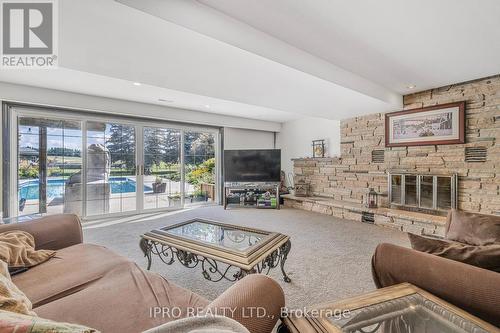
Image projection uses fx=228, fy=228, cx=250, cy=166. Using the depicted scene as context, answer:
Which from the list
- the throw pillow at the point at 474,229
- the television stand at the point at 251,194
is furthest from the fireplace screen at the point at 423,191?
the television stand at the point at 251,194

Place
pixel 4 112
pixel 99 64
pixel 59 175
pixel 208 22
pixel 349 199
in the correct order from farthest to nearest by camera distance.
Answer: pixel 349 199 < pixel 59 175 < pixel 4 112 < pixel 99 64 < pixel 208 22

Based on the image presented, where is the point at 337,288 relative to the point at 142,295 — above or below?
below

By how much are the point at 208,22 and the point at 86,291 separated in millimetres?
1903

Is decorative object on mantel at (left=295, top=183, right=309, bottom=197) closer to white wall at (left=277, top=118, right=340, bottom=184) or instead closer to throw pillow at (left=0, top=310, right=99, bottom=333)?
white wall at (left=277, top=118, right=340, bottom=184)

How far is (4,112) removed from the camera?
353cm

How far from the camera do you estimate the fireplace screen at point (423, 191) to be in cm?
351

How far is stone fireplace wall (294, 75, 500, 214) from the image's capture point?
3.16 m

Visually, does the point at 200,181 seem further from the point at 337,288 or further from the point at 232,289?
the point at 232,289

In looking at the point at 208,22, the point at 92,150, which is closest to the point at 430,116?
the point at 208,22

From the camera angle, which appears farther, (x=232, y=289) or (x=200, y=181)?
(x=200, y=181)

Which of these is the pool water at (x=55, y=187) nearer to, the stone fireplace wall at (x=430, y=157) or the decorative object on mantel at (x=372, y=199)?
the stone fireplace wall at (x=430, y=157)

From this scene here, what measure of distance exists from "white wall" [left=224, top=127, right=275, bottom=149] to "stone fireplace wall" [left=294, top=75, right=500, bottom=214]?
1915 mm

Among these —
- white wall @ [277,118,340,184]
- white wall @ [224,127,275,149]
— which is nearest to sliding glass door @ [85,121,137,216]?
white wall @ [224,127,275,149]

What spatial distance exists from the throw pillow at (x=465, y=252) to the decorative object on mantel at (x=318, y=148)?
4235mm
